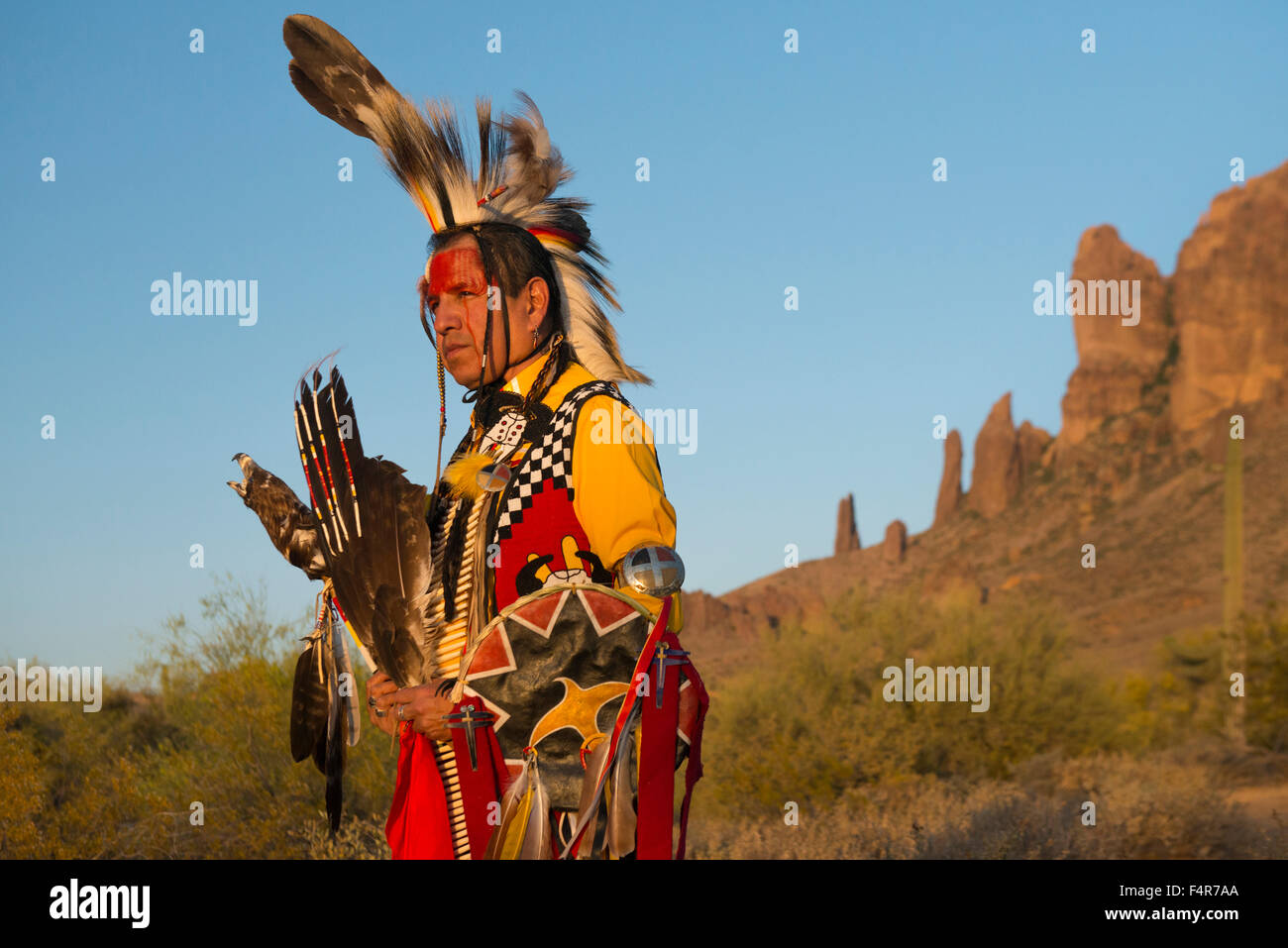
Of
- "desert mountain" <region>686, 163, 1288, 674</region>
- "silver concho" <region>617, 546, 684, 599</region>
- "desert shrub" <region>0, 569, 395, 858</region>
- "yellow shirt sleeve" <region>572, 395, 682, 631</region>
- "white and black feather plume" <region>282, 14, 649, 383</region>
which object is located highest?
"desert mountain" <region>686, 163, 1288, 674</region>

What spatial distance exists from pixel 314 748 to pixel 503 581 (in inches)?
42.3

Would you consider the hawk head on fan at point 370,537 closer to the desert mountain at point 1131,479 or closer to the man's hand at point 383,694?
the man's hand at point 383,694

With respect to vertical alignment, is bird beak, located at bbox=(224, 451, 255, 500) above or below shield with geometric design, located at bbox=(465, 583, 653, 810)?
above

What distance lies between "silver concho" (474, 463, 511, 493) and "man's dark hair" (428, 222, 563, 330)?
58 cm

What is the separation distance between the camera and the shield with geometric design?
2.91m

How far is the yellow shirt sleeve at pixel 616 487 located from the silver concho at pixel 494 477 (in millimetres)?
219

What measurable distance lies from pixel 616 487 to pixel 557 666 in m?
0.53

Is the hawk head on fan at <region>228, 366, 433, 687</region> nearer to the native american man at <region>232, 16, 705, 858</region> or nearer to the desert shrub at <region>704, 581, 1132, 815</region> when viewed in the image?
the native american man at <region>232, 16, 705, 858</region>

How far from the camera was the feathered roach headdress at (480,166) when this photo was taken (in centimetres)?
354

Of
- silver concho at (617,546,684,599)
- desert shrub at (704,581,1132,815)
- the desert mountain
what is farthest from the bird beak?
the desert mountain
